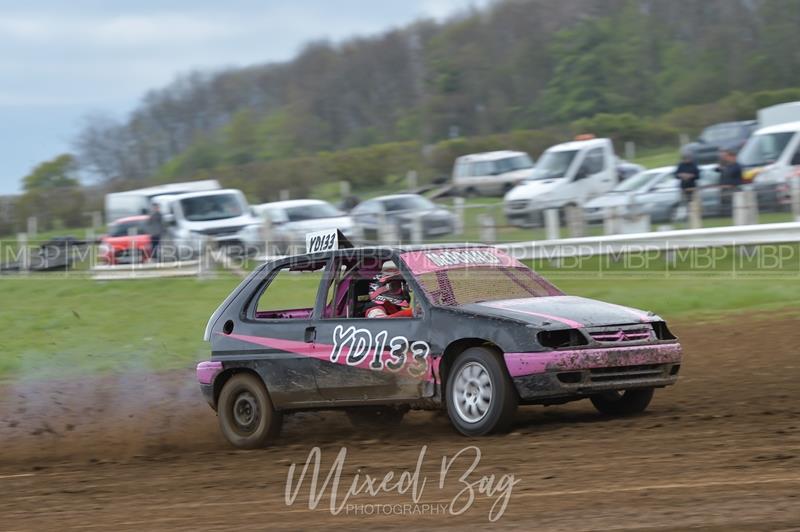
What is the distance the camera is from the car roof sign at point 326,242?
8.73 meters

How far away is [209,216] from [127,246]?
1.93 meters

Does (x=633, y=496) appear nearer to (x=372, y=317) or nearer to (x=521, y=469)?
(x=521, y=469)

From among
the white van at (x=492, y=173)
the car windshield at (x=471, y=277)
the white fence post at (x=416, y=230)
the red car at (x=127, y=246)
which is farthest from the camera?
the white van at (x=492, y=173)

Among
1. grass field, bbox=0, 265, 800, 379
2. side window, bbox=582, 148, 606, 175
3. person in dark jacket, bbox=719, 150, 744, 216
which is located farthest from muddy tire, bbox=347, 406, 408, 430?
side window, bbox=582, 148, 606, 175

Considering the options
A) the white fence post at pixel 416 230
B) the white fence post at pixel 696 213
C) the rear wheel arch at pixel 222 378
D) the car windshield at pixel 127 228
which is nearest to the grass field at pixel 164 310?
the white fence post at pixel 696 213

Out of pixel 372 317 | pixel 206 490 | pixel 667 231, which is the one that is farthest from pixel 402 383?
pixel 667 231

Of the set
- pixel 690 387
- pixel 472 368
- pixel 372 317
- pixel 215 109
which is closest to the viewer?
pixel 472 368

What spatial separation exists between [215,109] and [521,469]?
2546 inches

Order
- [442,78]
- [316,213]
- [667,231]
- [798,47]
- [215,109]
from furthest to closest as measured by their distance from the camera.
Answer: [215,109]
[442,78]
[798,47]
[316,213]
[667,231]

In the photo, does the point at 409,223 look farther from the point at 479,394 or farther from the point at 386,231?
the point at 479,394

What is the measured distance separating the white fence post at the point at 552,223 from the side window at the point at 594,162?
6415 millimetres

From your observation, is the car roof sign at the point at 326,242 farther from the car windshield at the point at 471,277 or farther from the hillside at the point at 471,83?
the hillside at the point at 471,83

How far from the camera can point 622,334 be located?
7539 millimetres

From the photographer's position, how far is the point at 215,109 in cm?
6906
